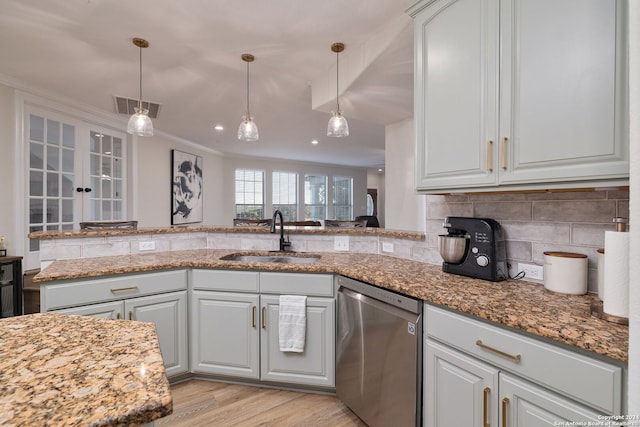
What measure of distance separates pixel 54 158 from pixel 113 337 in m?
3.69

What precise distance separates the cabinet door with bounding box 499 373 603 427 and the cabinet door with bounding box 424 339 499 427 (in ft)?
0.13

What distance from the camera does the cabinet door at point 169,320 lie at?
1.94 meters

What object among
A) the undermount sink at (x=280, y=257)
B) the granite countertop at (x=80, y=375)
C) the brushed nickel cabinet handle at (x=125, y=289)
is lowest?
the brushed nickel cabinet handle at (x=125, y=289)

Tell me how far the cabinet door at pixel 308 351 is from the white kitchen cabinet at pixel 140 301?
0.57 m

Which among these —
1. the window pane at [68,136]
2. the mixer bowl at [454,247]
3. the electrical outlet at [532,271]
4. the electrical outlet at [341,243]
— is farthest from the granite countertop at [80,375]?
the window pane at [68,136]

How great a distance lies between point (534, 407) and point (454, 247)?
765 millimetres

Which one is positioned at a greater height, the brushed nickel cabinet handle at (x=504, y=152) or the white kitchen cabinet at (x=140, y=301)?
the brushed nickel cabinet handle at (x=504, y=152)

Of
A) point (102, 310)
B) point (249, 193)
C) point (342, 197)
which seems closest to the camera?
point (102, 310)

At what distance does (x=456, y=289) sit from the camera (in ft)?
4.49

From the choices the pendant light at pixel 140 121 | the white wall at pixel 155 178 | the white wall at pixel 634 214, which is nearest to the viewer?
the white wall at pixel 634 214

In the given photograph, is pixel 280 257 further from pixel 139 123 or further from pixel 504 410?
pixel 504 410

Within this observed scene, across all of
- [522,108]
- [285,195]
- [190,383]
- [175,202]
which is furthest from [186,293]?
[285,195]

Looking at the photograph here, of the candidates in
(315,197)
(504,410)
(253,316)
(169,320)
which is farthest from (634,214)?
(315,197)

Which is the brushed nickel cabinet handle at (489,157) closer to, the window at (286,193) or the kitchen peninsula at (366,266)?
the kitchen peninsula at (366,266)
